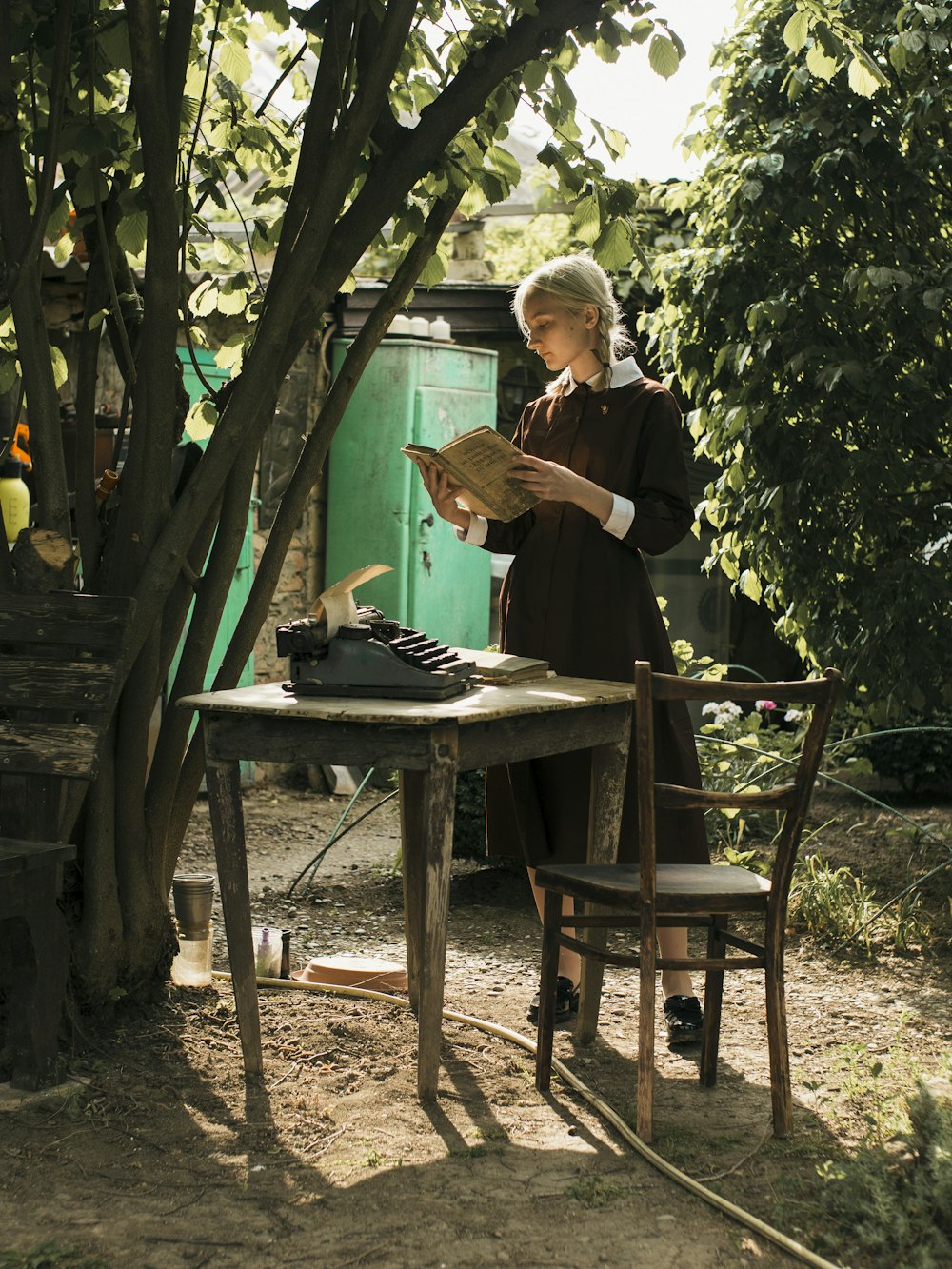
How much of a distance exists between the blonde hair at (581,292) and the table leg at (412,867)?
1.23 metres

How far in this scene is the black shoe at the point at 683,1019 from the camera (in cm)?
371

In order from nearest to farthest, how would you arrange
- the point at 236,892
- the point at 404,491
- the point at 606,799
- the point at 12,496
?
1. the point at 236,892
2. the point at 606,799
3. the point at 12,496
4. the point at 404,491

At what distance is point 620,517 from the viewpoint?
11.9 ft

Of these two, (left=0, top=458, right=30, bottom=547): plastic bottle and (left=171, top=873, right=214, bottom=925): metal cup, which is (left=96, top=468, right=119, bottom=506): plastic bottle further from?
(left=0, top=458, right=30, bottom=547): plastic bottle

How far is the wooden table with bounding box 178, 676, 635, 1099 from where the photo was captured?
2.97m

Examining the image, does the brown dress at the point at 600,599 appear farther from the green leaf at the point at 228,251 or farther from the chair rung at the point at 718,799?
the green leaf at the point at 228,251

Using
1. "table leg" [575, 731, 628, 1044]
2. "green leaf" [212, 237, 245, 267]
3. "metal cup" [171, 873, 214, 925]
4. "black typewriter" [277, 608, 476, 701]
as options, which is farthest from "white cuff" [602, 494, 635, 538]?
"green leaf" [212, 237, 245, 267]

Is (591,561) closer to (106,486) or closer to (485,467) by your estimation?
(485,467)

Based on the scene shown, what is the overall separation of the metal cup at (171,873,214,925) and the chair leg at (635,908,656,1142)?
1.47 m

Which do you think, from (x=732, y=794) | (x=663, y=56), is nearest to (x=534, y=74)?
(x=663, y=56)

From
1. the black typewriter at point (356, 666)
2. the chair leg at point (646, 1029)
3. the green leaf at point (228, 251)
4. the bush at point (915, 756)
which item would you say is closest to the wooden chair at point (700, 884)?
the chair leg at point (646, 1029)

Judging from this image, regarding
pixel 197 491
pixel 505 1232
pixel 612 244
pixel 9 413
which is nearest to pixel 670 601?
pixel 9 413

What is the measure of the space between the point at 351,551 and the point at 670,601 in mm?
3003

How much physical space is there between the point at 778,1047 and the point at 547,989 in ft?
1.80
